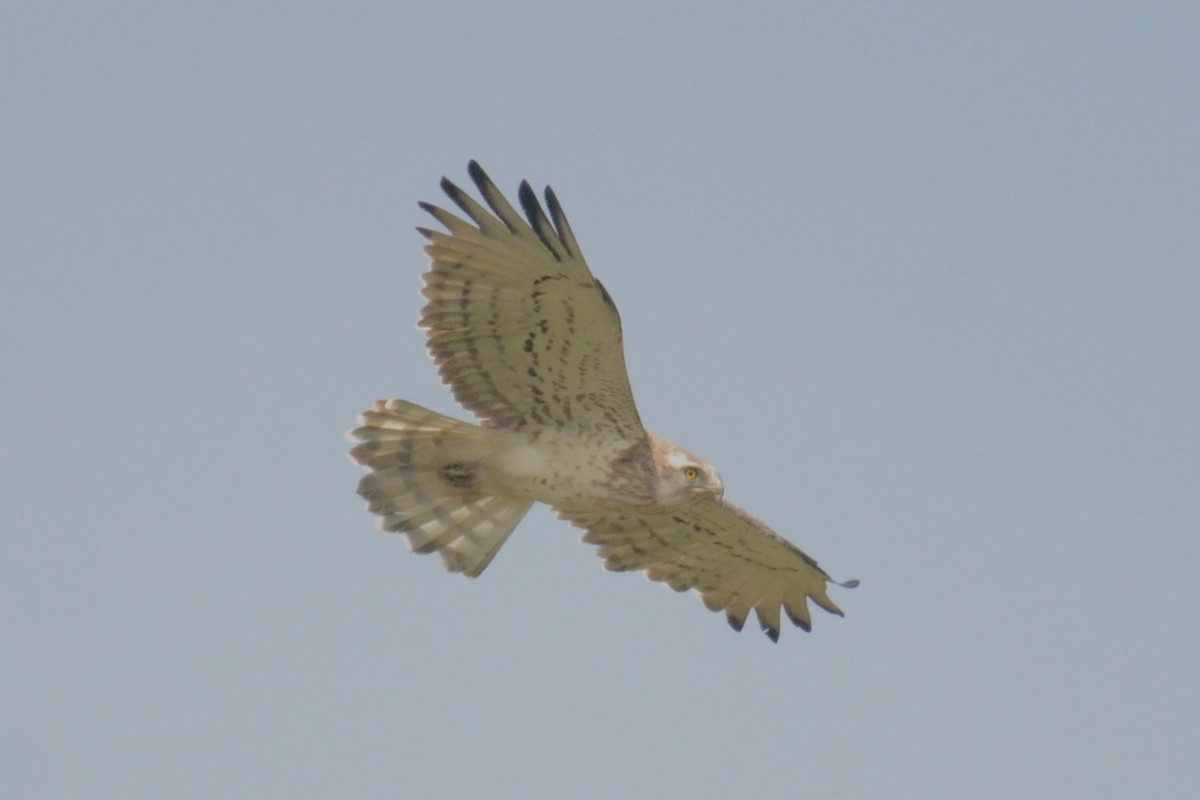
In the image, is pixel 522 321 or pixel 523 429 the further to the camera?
pixel 523 429

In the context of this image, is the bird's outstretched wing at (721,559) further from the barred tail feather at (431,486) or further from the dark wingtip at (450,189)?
the dark wingtip at (450,189)

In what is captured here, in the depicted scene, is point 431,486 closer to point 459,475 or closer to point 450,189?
point 459,475

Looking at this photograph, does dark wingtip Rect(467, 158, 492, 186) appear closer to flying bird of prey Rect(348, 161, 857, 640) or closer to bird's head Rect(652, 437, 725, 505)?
flying bird of prey Rect(348, 161, 857, 640)

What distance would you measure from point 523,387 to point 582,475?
57 centimetres

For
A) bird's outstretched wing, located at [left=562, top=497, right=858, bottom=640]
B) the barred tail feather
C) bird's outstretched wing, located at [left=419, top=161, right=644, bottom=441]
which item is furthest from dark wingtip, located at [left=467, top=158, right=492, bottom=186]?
bird's outstretched wing, located at [left=562, top=497, right=858, bottom=640]

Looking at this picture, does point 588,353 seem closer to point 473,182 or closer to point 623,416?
point 623,416

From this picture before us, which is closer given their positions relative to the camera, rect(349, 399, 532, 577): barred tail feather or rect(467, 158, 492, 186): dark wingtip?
rect(467, 158, 492, 186): dark wingtip

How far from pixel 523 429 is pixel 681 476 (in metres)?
0.92

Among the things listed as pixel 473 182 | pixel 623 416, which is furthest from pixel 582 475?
pixel 473 182

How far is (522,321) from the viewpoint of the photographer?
31.8 feet

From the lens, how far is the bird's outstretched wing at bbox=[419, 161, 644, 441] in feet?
30.4

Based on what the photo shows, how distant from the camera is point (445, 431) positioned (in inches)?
400

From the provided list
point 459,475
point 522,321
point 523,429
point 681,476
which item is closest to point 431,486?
point 459,475

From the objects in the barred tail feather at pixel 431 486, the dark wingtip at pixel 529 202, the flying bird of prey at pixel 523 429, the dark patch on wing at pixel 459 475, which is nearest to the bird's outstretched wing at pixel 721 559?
the flying bird of prey at pixel 523 429
